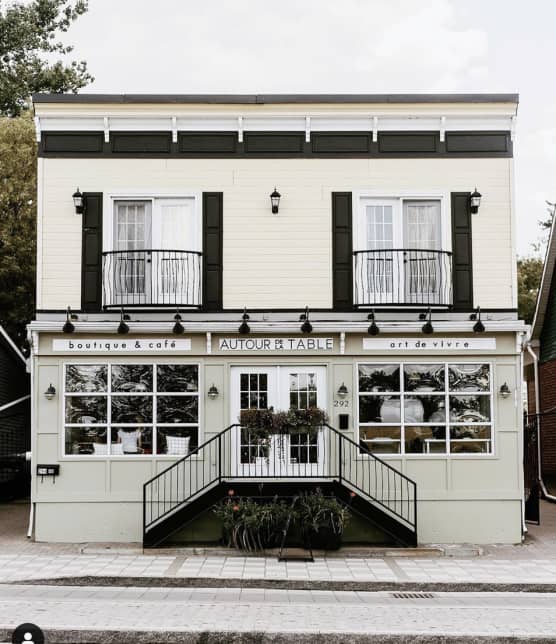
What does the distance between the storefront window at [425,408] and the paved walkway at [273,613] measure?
424cm

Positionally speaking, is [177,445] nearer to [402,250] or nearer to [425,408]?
[425,408]

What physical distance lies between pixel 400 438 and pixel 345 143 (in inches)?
207

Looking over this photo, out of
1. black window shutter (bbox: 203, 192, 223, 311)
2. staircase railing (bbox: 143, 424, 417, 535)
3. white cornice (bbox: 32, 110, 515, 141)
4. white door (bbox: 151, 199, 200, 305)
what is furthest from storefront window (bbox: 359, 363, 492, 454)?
white cornice (bbox: 32, 110, 515, 141)

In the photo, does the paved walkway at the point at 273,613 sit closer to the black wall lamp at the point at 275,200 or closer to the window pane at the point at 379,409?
the window pane at the point at 379,409

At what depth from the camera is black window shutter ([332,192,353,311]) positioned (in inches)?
632

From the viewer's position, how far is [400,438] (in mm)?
15930

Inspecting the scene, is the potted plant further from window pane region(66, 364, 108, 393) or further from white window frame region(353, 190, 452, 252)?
white window frame region(353, 190, 452, 252)

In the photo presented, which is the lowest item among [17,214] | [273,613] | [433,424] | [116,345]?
[273,613]

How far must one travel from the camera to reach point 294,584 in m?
12.3

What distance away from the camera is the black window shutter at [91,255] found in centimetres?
1600

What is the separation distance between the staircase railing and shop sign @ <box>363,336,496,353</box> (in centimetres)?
167

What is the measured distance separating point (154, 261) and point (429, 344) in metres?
4.94

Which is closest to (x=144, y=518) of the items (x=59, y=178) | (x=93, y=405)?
(x=93, y=405)

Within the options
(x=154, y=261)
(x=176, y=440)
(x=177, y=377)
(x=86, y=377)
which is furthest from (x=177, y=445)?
(x=154, y=261)
